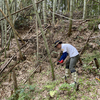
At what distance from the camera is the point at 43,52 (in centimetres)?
472

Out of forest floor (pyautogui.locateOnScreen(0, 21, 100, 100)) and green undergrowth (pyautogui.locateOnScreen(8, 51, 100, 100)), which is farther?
forest floor (pyautogui.locateOnScreen(0, 21, 100, 100))

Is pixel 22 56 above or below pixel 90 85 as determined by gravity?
above

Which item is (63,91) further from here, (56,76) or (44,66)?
(44,66)

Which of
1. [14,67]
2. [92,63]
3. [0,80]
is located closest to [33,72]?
[14,67]

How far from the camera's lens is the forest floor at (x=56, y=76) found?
2617mm

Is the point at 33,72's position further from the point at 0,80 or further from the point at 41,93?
the point at 0,80

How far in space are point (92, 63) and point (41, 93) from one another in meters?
2.17

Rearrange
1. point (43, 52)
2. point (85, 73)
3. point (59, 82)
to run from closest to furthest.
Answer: point (59, 82)
point (85, 73)
point (43, 52)

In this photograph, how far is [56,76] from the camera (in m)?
3.49

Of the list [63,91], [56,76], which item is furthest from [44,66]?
[63,91]

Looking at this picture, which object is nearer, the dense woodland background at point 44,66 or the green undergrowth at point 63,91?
the green undergrowth at point 63,91

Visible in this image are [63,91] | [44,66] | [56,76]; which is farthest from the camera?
[44,66]

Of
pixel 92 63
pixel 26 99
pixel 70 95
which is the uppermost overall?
pixel 92 63

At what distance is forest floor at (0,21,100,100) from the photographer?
2.62 meters
